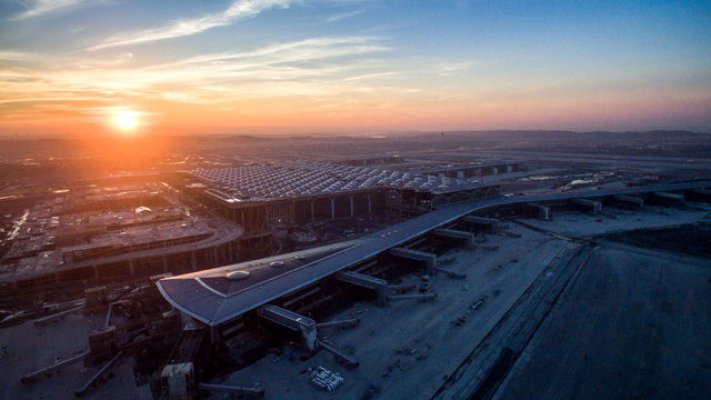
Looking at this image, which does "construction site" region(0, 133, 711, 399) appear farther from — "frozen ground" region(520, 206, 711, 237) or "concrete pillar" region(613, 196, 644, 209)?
"concrete pillar" region(613, 196, 644, 209)

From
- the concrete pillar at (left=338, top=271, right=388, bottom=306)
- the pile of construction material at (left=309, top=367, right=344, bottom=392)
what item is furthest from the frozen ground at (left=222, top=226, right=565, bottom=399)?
the concrete pillar at (left=338, top=271, right=388, bottom=306)

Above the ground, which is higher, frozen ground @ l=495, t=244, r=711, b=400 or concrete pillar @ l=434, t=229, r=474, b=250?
concrete pillar @ l=434, t=229, r=474, b=250

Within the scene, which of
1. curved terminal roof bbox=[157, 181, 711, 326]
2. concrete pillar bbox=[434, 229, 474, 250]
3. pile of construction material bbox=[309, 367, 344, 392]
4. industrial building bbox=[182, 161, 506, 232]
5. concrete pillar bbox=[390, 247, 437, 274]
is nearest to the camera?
pile of construction material bbox=[309, 367, 344, 392]

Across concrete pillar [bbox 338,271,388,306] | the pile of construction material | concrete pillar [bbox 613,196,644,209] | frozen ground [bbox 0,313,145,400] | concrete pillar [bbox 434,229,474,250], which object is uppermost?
concrete pillar [bbox 613,196,644,209]

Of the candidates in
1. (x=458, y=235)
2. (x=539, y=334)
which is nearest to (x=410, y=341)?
(x=539, y=334)

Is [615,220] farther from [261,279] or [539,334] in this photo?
[261,279]

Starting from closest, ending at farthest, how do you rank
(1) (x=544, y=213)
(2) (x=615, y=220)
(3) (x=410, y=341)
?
(3) (x=410, y=341) → (2) (x=615, y=220) → (1) (x=544, y=213)

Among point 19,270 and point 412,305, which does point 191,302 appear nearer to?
point 412,305

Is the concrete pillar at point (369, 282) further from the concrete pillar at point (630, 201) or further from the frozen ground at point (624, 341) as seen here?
the concrete pillar at point (630, 201)
